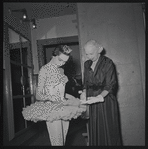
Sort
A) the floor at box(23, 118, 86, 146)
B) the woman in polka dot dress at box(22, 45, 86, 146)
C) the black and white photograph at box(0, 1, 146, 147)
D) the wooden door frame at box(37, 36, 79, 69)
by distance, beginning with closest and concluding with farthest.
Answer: the woman in polka dot dress at box(22, 45, 86, 146) → the black and white photograph at box(0, 1, 146, 147) → the floor at box(23, 118, 86, 146) → the wooden door frame at box(37, 36, 79, 69)

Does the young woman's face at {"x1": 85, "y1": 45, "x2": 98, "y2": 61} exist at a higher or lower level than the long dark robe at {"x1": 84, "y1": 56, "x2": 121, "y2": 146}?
higher

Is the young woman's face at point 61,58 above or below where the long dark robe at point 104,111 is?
above

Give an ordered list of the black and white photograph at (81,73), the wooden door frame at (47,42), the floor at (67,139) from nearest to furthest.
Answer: the black and white photograph at (81,73) → the floor at (67,139) → the wooden door frame at (47,42)

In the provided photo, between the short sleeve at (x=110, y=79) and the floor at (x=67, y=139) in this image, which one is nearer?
the short sleeve at (x=110, y=79)

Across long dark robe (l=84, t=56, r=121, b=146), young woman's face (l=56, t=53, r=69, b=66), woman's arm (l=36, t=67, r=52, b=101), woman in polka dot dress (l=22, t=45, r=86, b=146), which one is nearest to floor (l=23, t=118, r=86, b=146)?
long dark robe (l=84, t=56, r=121, b=146)

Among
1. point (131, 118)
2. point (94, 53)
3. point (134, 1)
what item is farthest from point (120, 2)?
point (131, 118)

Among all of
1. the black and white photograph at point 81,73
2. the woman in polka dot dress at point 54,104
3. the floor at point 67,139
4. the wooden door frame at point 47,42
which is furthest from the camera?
the wooden door frame at point 47,42

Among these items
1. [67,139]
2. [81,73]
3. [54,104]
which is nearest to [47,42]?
[81,73]

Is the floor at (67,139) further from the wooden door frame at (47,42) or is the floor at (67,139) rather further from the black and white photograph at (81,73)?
the wooden door frame at (47,42)

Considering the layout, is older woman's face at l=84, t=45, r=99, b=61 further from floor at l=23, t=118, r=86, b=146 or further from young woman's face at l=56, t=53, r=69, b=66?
floor at l=23, t=118, r=86, b=146

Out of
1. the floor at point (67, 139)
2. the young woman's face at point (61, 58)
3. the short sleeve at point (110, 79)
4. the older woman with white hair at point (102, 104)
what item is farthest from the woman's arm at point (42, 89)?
the floor at point (67, 139)

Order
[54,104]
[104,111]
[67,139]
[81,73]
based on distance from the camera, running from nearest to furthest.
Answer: [54,104], [104,111], [81,73], [67,139]

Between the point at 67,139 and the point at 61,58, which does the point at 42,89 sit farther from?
the point at 67,139

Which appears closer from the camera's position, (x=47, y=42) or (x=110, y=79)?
(x=110, y=79)
